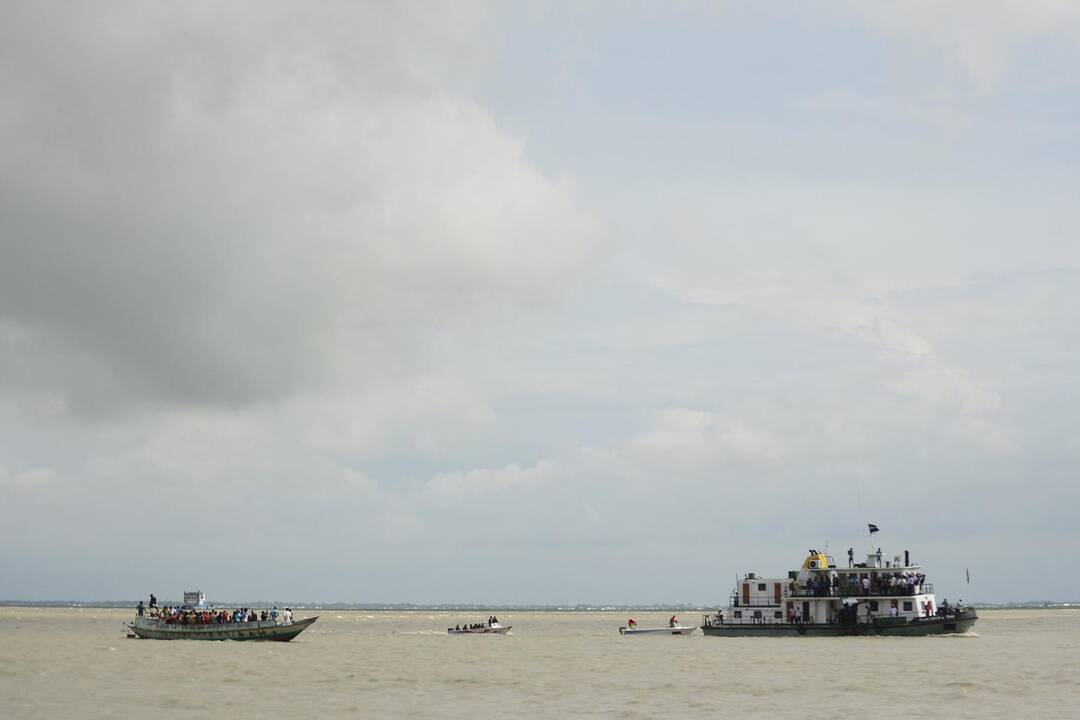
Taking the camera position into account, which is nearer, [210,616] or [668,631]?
[210,616]

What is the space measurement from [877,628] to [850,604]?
2.62 metres

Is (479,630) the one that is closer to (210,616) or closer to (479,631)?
(479,631)

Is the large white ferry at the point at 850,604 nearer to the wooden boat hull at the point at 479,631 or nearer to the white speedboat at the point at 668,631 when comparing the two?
the white speedboat at the point at 668,631

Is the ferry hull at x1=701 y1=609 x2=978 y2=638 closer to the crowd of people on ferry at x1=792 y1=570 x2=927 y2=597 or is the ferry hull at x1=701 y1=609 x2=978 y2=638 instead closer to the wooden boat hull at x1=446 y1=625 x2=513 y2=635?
the crowd of people on ferry at x1=792 y1=570 x2=927 y2=597

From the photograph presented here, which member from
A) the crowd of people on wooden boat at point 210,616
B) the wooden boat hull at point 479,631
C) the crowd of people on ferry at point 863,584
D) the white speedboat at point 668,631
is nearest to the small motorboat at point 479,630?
the wooden boat hull at point 479,631

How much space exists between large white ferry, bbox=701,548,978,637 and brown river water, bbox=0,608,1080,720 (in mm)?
5967

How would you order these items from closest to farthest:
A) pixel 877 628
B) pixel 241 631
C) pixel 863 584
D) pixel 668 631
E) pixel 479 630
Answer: pixel 241 631 < pixel 877 628 < pixel 863 584 < pixel 668 631 < pixel 479 630

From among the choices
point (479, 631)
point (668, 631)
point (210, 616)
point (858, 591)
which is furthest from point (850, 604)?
point (210, 616)

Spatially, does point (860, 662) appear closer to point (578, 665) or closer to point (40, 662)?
point (578, 665)

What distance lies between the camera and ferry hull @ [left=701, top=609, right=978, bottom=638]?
301 ft

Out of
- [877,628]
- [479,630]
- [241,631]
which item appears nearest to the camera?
[241,631]

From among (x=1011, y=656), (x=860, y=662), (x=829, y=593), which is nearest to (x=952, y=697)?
(x=860, y=662)

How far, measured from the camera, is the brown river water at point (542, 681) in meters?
43.7

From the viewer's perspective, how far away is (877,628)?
91.8 metres
